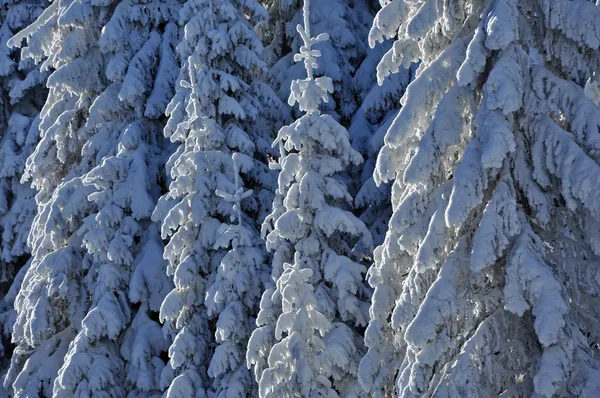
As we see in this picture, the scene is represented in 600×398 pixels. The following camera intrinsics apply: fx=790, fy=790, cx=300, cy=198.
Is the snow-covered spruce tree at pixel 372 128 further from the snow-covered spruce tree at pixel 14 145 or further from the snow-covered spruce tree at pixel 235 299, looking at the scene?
the snow-covered spruce tree at pixel 14 145

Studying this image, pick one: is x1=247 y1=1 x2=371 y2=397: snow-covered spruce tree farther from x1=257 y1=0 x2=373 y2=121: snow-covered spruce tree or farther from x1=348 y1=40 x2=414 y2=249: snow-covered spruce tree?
x1=257 y1=0 x2=373 y2=121: snow-covered spruce tree

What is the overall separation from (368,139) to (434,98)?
6.36 m

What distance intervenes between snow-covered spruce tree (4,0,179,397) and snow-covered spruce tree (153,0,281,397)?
132cm

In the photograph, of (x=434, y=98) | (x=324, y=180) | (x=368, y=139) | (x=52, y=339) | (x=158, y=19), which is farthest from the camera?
(x=158, y=19)

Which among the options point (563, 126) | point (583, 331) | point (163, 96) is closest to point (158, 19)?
point (163, 96)

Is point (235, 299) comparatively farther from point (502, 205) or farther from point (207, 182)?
point (502, 205)

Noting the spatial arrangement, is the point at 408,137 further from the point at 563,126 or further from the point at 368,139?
the point at 368,139

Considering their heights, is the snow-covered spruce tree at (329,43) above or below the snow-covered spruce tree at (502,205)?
above

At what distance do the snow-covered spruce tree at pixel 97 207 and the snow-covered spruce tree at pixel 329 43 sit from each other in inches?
95.6

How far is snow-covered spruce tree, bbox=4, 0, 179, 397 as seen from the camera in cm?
1554

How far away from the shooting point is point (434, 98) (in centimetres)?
948

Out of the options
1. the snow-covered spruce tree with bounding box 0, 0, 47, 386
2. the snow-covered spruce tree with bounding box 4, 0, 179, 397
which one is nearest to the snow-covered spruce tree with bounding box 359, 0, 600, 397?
the snow-covered spruce tree with bounding box 4, 0, 179, 397

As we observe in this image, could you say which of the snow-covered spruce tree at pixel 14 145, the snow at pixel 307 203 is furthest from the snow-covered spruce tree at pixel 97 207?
the snow-covered spruce tree at pixel 14 145

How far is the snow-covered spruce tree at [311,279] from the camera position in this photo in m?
11.7
